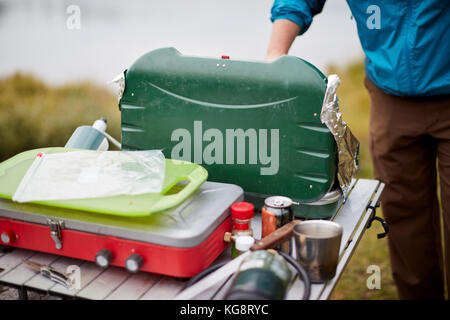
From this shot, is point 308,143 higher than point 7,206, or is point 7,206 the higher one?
point 308,143

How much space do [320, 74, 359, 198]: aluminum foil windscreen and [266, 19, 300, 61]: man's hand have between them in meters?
0.42

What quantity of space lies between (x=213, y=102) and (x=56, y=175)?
1.53 feet

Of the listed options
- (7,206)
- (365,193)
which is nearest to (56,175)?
(7,206)

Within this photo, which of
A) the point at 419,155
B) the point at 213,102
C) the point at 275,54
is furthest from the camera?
the point at 419,155

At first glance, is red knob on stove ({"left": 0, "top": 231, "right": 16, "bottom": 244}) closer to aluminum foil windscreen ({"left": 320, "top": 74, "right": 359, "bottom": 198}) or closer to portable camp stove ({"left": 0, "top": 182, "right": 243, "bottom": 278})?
portable camp stove ({"left": 0, "top": 182, "right": 243, "bottom": 278})

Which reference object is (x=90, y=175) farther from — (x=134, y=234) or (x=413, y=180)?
(x=413, y=180)

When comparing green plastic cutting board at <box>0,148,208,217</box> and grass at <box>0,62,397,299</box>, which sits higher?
green plastic cutting board at <box>0,148,208,217</box>

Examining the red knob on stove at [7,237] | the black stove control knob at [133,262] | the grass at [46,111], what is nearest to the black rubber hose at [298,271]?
the black stove control knob at [133,262]

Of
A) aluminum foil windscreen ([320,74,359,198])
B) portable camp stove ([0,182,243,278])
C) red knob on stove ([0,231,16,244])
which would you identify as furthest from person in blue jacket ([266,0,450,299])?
red knob on stove ([0,231,16,244])

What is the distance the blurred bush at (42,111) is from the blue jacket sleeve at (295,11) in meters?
2.13

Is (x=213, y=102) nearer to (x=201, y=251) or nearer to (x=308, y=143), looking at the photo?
(x=308, y=143)

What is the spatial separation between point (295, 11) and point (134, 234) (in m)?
1.11

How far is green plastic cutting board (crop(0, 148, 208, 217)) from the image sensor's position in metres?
1.04

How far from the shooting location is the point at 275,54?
1.61 m
